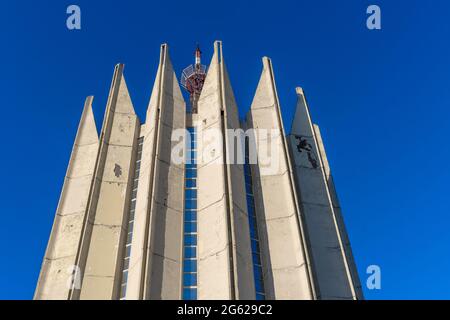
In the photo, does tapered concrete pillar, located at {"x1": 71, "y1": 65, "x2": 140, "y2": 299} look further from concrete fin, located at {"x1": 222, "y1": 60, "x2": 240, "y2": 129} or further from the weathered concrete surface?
the weathered concrete surface

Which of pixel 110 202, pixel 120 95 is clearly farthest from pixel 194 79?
pixel 110 202

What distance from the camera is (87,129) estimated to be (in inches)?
1286

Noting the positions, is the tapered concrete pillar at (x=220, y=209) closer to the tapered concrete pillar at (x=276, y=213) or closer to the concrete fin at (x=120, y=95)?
Answer: the tapered concrete pillar at (x=276, y=213)

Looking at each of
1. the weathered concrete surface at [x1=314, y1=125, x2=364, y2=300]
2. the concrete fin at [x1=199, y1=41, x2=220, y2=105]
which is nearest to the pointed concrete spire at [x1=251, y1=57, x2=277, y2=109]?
the concrete fin at [x1=199, y1=41, x2=220, y2=105]

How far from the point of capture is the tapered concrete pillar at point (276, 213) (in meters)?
21.5

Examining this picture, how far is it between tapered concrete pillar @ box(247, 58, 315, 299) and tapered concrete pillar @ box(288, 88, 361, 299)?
2105 mm

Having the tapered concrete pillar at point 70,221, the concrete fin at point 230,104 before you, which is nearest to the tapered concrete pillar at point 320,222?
the concrete fin at point 230,104

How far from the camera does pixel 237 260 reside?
20453mm

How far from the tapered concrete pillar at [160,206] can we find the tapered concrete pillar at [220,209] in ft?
4.24

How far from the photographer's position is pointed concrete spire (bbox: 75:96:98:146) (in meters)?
31.8

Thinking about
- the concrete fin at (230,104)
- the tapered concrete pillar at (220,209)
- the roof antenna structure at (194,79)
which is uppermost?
the roof antenna structure at (194,79)

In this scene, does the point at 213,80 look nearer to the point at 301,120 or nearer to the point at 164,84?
the point at 164,84

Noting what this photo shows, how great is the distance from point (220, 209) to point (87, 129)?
15.2m

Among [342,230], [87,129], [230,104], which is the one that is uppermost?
[87,129]
